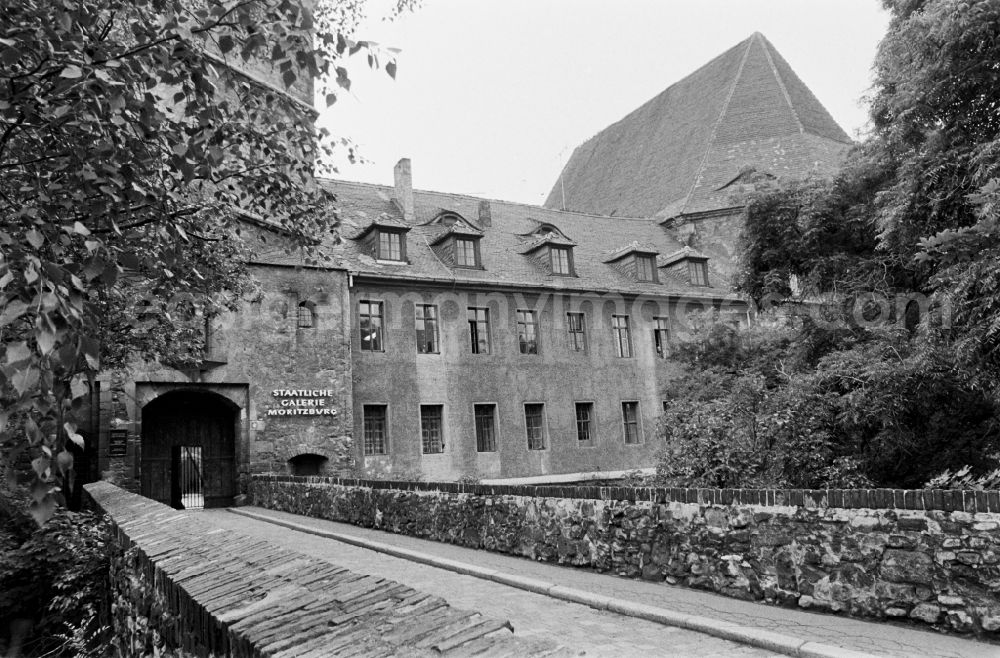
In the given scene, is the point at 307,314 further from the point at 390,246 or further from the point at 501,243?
the point at 501,243

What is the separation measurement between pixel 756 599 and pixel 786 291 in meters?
9.93

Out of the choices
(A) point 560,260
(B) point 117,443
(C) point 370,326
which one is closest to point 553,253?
(A) point 560,260

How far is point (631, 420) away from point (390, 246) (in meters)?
11.0

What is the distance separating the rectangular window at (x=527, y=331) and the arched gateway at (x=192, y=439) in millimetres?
9888

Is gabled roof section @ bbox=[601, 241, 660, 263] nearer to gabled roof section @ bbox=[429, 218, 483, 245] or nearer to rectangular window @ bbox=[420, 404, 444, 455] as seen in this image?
gabled roof section @ bbox=[429, 218, 483, 245]

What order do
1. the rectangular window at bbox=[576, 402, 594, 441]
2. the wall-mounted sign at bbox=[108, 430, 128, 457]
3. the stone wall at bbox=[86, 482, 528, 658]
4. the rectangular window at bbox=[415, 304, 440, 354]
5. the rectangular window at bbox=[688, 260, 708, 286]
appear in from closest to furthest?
the stone wall at bbox=[86, 482, 528, 658] < the wall-mounted sign at bbox=[108, 430, 128, 457] < the rectangular window at bbox=[415, 304, 440, 354] < the rectangular window at bbox=[576, 402, 594, 441] < the rectangular window at bbox=[688, 260, 708, 286]

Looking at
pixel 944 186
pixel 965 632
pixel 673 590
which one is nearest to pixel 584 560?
pixel 673 590

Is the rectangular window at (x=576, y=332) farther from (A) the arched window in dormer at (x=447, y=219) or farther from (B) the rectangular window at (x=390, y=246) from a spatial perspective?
(B) the rectangular window at (x=390, y=246)

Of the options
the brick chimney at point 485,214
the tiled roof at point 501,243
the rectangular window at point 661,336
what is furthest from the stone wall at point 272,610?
the brick chimney at point 485,214

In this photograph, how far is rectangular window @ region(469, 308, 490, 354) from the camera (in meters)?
26.0

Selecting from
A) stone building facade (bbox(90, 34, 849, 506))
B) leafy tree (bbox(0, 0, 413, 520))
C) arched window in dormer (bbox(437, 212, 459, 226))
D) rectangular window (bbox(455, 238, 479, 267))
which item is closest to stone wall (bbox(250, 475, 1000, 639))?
leafy tree (bbox(0, 0, 413, 520))

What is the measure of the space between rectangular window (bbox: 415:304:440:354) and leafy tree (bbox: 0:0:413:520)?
16.2 m

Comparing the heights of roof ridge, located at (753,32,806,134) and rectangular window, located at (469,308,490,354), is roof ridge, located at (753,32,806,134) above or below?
above

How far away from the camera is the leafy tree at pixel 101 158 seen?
3115 mm
